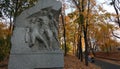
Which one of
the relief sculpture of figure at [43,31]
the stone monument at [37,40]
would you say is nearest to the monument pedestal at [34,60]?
the stone monument at [37,40]

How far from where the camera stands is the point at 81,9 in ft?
67.7

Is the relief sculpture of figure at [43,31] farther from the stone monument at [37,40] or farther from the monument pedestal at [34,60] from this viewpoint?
the monument pedestal at [34,60]

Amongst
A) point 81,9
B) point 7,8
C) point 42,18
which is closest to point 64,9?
point 81,9

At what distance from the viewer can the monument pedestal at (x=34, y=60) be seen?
31.2ft

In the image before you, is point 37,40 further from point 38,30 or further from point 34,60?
point 34,60

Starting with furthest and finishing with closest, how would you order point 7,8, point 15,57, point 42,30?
point 7,8 → point 42,30 → point 15,57

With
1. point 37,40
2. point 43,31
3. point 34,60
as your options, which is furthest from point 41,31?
point 34,60

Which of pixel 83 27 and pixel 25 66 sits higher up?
pixel 83 27

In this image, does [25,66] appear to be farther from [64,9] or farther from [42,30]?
[64,9]

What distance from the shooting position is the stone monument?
9.60 m

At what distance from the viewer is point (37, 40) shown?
32.7 feet

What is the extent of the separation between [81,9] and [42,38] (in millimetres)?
11401

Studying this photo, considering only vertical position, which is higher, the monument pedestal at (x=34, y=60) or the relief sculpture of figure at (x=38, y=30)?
the relief sculpture of figure at (x=38, y=30)

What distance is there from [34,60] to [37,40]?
39.4 inches
